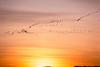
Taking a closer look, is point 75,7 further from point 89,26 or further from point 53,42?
point 53,42

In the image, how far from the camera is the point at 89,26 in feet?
10.0

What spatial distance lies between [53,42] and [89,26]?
0.53 metres

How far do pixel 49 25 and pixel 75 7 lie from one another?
0.43 m

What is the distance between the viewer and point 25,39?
116 inches

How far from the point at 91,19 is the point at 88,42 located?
31 centimetres

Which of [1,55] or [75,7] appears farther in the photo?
[75,7]

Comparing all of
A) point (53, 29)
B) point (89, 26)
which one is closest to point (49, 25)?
point (53, 29)

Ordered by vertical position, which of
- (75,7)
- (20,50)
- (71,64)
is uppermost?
(75,7)

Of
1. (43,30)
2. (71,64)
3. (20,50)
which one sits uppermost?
(43,30)

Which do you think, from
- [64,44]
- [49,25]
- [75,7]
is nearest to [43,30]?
[49,25]

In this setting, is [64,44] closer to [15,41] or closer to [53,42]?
[53,42]

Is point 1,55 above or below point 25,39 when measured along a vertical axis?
below

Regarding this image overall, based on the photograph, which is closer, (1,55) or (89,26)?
(1,55)

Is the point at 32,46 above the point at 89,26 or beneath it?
beneath
